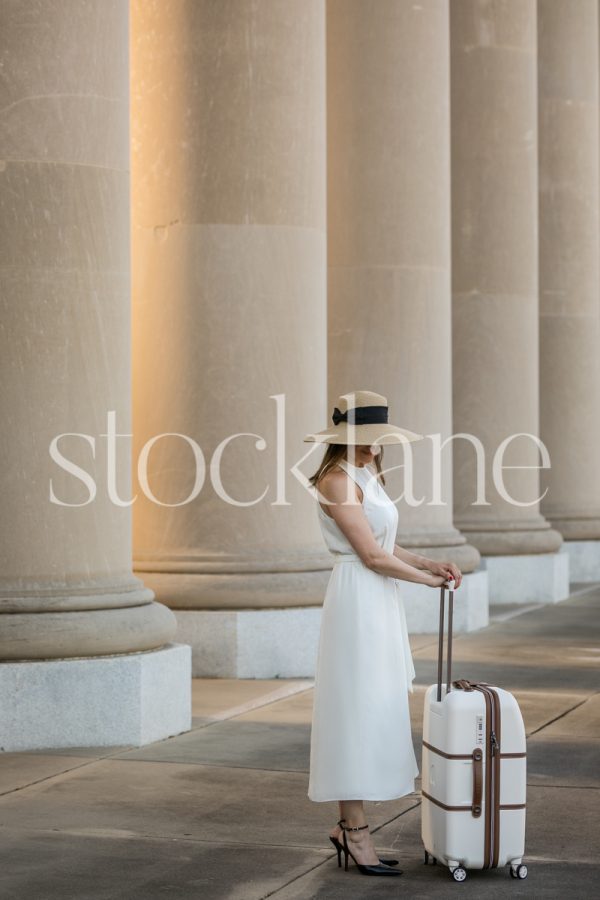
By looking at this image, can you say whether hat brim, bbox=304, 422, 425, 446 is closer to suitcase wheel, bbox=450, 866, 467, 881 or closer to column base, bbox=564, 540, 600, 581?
suitcase wheel, bbox=450, 866, 467, 881

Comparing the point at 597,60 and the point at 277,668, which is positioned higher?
the point at 597,60

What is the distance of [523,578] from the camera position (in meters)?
39.1

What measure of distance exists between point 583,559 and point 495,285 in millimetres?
10308

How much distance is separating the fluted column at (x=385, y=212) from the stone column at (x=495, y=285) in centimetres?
620

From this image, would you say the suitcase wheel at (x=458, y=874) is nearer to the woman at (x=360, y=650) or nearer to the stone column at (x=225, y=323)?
the woman at (x=360, y=650)

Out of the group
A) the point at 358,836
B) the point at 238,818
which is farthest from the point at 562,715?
the point at 358,836

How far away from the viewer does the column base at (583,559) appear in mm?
45312

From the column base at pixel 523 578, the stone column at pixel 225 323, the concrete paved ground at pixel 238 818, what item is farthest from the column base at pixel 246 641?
Result: the column base at pixel 523 578

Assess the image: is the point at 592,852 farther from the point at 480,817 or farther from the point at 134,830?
the point at 134,830

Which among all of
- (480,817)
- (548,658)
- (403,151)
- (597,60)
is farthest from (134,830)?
(597,60)

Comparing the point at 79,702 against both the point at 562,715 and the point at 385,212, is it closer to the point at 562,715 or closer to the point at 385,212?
the point at 562,715

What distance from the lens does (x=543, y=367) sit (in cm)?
4531

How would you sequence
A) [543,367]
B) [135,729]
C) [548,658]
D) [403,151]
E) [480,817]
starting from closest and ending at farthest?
[480,817], [135,729], [548,658], [403,151], [543,367]

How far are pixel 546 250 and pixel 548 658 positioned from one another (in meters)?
19.2
